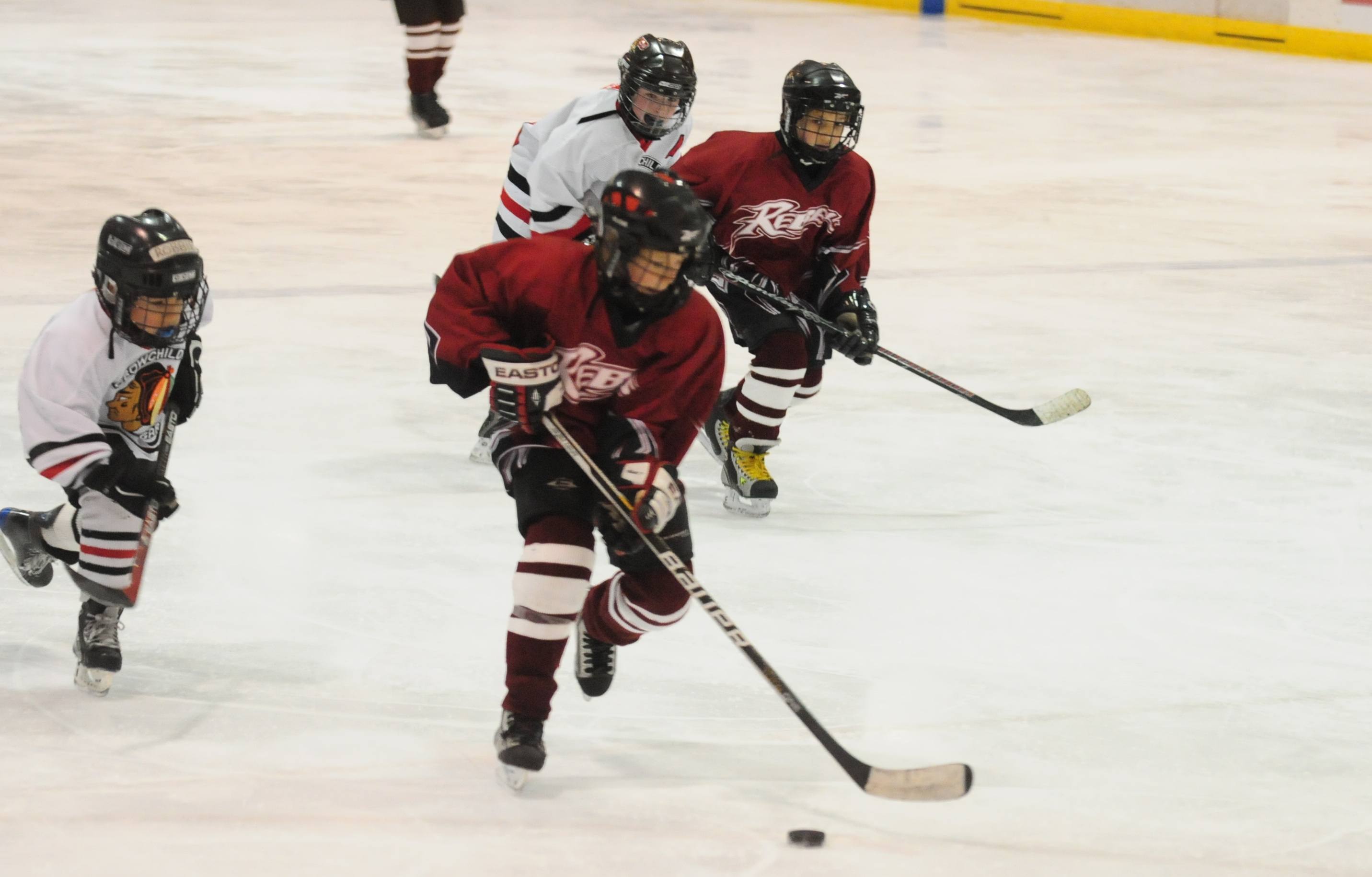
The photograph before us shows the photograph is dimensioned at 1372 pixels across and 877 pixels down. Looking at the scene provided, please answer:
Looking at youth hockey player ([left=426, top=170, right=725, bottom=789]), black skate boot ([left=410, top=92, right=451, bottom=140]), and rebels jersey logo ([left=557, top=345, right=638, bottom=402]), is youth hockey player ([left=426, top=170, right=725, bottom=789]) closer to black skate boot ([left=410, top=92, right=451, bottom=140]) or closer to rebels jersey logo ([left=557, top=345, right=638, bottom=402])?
rebels jersey logo ([left=557, top=345, right=638, bottom=402])

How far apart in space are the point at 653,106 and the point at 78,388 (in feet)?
5.14

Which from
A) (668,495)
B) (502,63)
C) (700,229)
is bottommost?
(502,63)

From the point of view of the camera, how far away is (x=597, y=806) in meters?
2.29

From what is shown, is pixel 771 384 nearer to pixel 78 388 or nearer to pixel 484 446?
pixel 484 446

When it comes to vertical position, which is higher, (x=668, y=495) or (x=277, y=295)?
(x=668, y=495)

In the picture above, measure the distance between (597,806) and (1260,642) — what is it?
49.5 inches

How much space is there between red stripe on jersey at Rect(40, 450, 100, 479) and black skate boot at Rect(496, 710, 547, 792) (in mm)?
689

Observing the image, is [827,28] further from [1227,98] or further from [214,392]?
[214,392]

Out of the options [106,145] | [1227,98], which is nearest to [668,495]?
[106,145]

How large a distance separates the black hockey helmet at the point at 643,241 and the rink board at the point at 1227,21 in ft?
26.5

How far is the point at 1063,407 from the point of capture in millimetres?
3801

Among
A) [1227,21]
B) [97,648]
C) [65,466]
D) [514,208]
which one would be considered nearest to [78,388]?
[65,466]

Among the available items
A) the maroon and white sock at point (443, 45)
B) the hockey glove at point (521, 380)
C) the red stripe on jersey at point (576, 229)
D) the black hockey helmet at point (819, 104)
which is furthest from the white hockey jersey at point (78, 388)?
the maroon and white sock at point (443, 45)

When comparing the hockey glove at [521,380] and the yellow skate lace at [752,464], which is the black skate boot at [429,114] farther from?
the hockey glove at [521,380]
